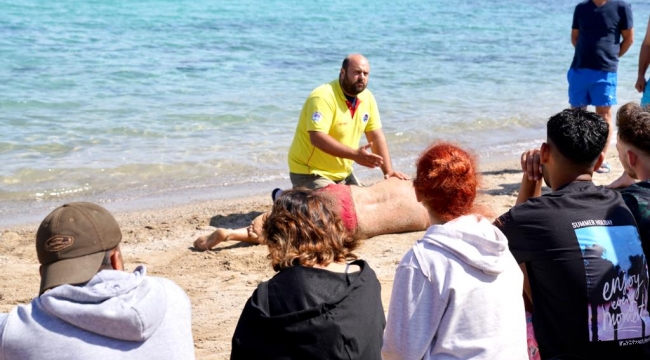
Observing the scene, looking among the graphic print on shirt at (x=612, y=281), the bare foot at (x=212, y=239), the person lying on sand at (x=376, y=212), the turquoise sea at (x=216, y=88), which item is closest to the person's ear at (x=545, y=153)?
the graphic print on shirt at (x=612, y=281)

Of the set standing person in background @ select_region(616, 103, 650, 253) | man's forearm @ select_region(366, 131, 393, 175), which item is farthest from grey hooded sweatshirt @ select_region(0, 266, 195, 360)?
man's forearm @ select_region(366, 131, 393, 175)

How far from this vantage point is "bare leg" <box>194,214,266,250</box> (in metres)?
6.60

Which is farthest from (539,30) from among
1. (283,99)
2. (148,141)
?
(148,141)

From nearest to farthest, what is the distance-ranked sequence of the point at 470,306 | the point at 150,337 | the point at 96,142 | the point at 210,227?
the point at 150,337 < the point at 470,306 < the point at 210,227 < the point at 96,142

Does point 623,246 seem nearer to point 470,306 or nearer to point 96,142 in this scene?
point 470,306

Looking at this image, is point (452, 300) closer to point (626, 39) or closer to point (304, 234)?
point (304, 234)

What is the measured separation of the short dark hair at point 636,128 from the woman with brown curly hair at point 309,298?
1594mm

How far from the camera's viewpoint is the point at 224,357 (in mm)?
4742

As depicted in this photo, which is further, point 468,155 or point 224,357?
point 224,357

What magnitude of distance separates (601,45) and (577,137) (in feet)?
17.0

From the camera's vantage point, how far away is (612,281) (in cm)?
332

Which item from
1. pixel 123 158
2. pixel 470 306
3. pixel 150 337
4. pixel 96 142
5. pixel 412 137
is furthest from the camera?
pixel 412 137

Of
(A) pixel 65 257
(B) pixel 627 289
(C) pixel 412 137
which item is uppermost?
(A) pixel 65 257

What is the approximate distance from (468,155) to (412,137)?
803 cm
